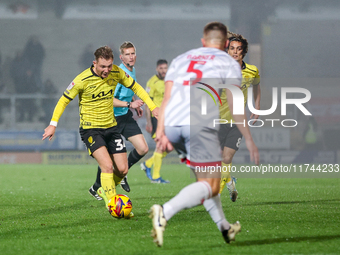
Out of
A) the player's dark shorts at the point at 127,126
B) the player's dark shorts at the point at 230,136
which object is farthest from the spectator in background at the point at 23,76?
the player's dark shorts at the point at 230,136

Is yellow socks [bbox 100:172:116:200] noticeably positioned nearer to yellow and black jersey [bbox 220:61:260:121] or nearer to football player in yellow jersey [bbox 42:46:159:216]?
football player in yellow jersey [bbox 42:46:159:216]

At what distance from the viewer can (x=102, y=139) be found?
5.62 metres

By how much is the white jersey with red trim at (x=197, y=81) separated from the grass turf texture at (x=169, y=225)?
3.34 feet

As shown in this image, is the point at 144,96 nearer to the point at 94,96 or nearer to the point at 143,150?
the point at 94,96

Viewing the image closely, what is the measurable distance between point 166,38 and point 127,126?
1737cm

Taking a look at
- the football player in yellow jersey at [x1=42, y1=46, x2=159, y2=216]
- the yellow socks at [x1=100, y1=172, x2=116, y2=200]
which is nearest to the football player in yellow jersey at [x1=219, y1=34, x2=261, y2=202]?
the football player in yellow jersey at [x1=42, y1=46, x2=159, y2=216]

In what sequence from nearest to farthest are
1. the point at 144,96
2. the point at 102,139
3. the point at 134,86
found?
the point at 102,139
the point at 144,96
the point at 134,86

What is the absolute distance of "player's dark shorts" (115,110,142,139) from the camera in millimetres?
7148

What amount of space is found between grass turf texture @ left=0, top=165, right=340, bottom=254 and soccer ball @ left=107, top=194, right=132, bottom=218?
9cm

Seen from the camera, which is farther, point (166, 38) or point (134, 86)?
point (166, 38)

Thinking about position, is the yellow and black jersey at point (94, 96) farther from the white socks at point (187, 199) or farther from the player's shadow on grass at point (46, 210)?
the white socks at point (187, 199)

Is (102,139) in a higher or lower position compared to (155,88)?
lower

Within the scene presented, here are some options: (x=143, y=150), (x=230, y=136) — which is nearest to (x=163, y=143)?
(x=230, y=136)

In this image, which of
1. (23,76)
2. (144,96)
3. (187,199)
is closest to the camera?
(187,199)
